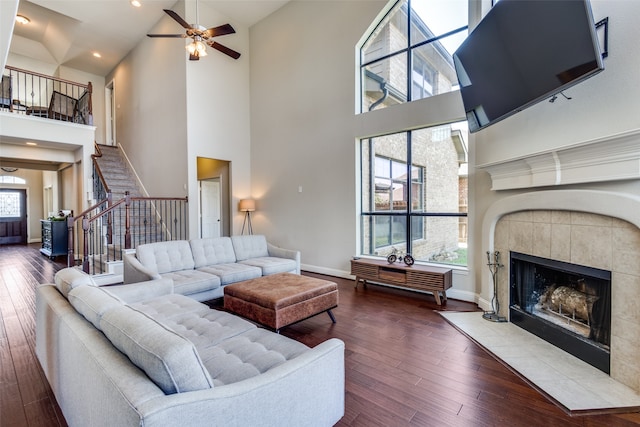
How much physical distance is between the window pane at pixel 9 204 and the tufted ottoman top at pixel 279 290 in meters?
12.1

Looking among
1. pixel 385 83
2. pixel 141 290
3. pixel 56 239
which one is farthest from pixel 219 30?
pixel 56 239

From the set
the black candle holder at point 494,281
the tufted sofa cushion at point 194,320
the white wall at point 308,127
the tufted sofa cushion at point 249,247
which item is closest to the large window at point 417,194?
the white wall at point 308,127

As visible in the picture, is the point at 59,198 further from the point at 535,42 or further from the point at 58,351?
the point at 535,42

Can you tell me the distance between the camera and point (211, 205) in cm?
713

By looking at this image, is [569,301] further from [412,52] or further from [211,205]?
[211,205]

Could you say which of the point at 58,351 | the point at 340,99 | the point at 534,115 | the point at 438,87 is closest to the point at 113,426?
the point at 58,351

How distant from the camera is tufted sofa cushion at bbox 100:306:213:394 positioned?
3.26 feet

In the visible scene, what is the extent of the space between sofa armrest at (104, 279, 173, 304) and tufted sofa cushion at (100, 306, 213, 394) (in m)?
1.50

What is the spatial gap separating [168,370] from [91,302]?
34.2 inches

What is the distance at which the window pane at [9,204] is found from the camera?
10018 millimetres

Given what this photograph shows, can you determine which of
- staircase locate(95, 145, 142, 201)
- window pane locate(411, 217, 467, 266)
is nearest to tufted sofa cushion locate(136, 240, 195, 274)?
window pane locate(411, 217, 467, 266)

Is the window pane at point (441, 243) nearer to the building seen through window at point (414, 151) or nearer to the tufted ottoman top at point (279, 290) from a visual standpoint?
the building seen through window at point (414, 151)

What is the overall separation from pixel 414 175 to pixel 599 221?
239cm

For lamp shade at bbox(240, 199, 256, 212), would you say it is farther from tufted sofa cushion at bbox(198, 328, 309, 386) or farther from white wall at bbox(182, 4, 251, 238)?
tufted sofa cushion at bbox(198, 328, 309, 386)
